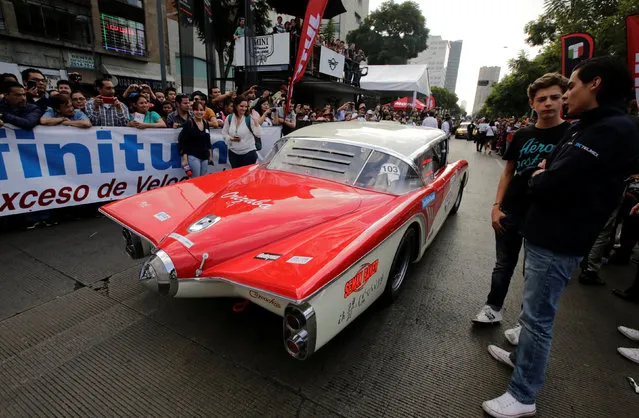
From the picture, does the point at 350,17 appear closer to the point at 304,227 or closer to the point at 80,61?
the point at 80,61

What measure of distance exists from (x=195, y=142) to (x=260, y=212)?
10.9 ft

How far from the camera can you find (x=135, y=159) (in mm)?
4977

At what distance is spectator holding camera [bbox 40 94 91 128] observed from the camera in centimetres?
Answer: 430

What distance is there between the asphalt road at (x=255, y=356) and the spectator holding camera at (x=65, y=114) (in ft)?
6.50

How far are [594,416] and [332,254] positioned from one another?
Answer: 6.06 feet

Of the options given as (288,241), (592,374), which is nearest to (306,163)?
(288,241)

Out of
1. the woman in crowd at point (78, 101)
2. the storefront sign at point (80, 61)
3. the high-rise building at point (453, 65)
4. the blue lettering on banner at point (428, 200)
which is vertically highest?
the high-rise building at point (453, 65)

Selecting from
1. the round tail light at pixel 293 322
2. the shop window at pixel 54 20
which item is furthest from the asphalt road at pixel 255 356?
the shop window at pixel 54 20

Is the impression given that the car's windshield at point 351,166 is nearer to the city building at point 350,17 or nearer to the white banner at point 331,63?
the white banner at point 331,63

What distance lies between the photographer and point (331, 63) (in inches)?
583

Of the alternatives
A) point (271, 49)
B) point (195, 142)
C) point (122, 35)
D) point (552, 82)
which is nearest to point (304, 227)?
point (552, 82)

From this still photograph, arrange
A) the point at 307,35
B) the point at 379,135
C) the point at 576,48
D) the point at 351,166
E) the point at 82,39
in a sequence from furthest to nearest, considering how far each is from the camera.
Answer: the point at 82,39 → the point at 307,35 → the point at 576,48 → the point at 379,135 → the point at 351,166

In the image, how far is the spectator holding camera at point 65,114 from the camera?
169 inches

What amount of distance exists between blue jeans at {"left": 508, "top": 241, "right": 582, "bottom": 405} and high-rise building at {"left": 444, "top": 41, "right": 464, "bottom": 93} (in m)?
206
